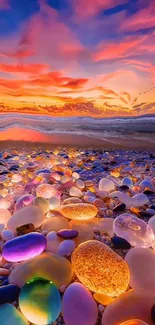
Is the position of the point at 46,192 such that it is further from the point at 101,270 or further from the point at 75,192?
the point at 101,270

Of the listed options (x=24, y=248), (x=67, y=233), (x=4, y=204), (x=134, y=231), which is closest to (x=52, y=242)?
(x=67, y=233)

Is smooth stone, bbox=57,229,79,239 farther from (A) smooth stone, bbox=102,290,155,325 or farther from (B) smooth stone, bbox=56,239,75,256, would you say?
(A) smooth stone, bbox=102,290,155,325

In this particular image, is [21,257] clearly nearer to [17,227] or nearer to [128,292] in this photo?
[17,227]

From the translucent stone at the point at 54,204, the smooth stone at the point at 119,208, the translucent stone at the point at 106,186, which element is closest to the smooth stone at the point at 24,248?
the translucent stone at the point at 54,204

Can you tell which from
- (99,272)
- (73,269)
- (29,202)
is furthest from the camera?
(29,202)

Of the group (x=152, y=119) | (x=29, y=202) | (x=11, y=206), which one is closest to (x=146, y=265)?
(x=29, y=202)
